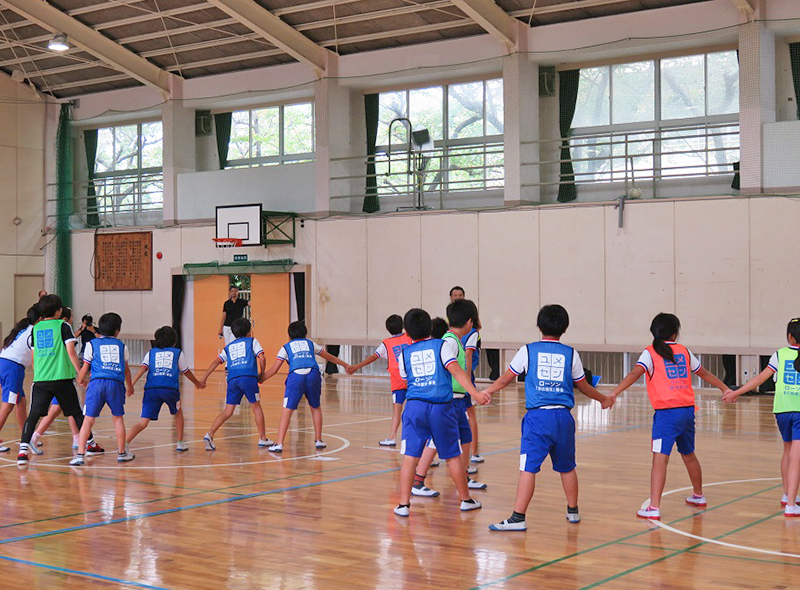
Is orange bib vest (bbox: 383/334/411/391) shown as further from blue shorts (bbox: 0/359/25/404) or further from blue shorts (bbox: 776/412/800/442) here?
blue shorts (bbox: 776/412/800/442)

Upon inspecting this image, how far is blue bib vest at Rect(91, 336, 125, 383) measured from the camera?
941 centimetres

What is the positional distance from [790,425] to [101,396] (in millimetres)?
6172

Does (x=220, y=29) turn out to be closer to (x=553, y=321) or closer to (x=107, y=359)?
(x=107, y=359)

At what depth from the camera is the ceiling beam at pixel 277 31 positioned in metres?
19.8

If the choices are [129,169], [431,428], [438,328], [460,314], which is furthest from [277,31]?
[431,428]

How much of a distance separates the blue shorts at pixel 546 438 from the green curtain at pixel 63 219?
2204 centimetres

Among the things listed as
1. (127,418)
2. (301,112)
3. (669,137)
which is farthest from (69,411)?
(301,112)

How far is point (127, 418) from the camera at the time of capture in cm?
1361

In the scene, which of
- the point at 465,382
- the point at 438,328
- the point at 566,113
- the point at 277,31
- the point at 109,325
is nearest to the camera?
the point at 465,382

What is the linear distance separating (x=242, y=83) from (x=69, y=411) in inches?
605

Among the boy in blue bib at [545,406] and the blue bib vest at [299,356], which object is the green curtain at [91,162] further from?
the boy in blue bib at [545,406]

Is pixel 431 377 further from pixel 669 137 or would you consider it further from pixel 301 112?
pixel 301 112

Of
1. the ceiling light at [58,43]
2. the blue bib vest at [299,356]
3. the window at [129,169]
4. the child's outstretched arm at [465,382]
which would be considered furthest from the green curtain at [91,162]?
the child's outstretched arm at [465,382]

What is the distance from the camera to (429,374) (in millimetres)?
6922
